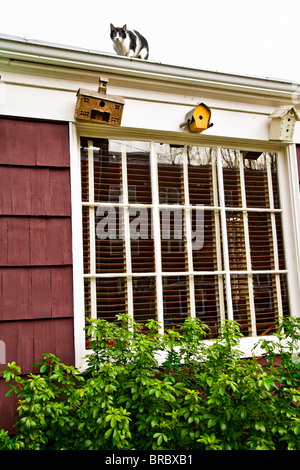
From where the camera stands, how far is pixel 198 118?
255 centimetres

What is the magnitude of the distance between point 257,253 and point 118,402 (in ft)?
4.86

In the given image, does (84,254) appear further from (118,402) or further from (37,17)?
(37,17)

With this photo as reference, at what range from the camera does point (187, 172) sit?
2682 mm

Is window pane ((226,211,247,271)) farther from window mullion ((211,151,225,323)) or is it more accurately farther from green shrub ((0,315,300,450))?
green shrub ((0,315,300,450))

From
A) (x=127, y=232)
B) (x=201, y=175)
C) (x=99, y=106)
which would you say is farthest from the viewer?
(x=201, y=175)

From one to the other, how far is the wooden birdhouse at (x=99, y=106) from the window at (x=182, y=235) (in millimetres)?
202

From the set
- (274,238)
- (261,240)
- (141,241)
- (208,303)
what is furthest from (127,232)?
(274,238)

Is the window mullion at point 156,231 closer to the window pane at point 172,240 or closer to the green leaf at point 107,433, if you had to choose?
the window pane at point 172,240

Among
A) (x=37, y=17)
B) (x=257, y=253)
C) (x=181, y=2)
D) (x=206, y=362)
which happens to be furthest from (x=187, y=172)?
(x=37, y=17)

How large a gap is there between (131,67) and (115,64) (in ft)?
0.34

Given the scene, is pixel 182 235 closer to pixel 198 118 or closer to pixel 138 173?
pixel 138 173

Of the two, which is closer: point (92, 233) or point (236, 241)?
point (92, 233)

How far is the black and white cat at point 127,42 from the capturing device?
10.9 ft

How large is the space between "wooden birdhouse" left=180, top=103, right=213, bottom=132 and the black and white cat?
3.54ft
